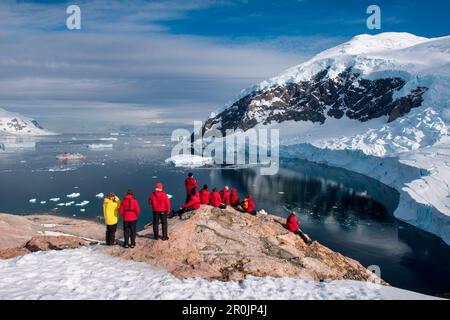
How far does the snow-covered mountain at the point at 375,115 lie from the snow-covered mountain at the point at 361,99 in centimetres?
30

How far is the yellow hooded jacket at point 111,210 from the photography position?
Result: 12188mm

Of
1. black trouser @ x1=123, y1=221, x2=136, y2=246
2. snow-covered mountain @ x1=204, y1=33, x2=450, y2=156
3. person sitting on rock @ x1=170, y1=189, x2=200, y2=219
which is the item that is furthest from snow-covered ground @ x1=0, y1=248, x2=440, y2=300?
snow-covered mountain @ x1=204, y1=33, x2=450, y2=156

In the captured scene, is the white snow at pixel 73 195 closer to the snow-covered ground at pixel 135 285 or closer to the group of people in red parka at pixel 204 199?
the group of people in red parka at pixel 204 199

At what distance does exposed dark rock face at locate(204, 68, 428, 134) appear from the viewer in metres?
130

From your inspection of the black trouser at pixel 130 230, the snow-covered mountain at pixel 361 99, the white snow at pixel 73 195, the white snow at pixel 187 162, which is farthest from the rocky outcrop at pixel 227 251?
the white snow at pixel 187 162

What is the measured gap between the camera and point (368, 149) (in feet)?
270

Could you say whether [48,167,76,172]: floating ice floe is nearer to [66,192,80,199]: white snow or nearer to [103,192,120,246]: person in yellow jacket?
[66,192,80,199]: white snow

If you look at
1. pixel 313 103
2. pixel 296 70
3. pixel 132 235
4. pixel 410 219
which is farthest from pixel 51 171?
pixel 296 70

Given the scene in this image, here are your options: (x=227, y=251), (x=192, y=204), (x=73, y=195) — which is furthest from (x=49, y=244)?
(x=73, y=195)

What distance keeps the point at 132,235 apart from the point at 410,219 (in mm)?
40075

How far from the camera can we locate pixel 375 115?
125 m

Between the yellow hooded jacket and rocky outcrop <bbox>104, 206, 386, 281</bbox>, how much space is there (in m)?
0.88

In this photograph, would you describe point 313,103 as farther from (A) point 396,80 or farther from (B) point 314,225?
(B) point 314,225

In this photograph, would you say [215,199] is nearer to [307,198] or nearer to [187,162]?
[307,198]
